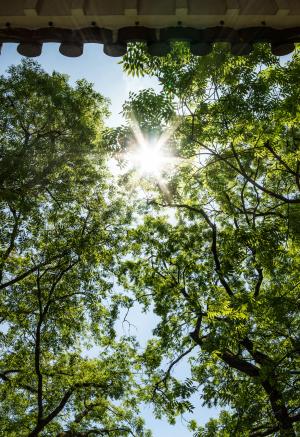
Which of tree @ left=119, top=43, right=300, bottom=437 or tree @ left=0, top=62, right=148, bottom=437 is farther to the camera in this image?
tree @ left=0, top=62, right=148, bottom=437

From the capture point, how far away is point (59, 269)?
47.5ft

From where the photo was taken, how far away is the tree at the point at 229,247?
7.71 metres

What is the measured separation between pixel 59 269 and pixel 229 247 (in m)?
7.22

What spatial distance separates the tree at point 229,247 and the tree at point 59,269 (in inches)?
70.9

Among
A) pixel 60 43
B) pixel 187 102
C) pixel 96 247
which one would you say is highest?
pixel 96 247

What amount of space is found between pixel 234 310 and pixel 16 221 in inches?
350

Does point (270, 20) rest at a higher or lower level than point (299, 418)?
higher

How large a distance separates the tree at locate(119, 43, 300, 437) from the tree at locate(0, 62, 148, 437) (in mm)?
1800

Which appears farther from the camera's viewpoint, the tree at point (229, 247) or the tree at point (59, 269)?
the tree at point (59, 269)

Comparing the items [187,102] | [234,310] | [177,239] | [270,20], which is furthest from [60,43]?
[177,239]

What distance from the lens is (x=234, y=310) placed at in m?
8.96

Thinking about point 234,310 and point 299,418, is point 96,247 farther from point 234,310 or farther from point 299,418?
point 299,418

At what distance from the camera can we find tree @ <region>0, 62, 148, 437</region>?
14000mm

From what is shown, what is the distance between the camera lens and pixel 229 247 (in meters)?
10.9
